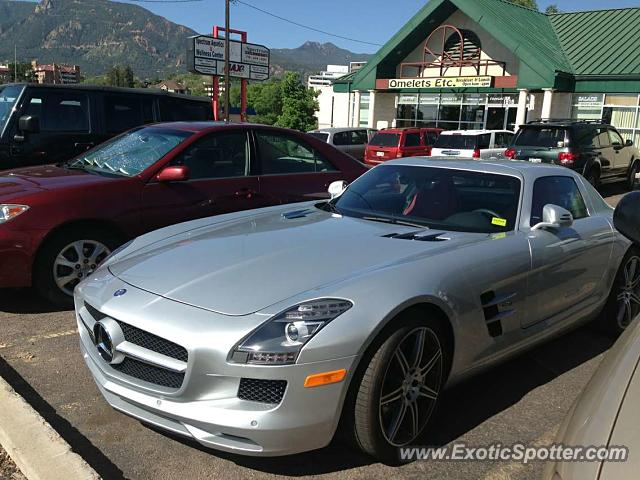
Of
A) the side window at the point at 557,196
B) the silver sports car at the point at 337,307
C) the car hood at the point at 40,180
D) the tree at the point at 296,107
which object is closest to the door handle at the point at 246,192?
the car hood at the point at 40,180

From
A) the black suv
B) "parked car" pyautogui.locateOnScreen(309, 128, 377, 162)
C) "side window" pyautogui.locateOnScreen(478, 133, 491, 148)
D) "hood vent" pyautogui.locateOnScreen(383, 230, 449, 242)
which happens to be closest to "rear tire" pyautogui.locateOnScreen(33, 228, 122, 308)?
"hood vent" pyautogui.locateOnScreen(383, 230, 449, 242)

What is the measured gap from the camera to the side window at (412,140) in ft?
58.6

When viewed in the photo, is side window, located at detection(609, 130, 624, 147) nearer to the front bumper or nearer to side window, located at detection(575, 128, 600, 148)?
side window, located at detection(575, 128, 600, 148)

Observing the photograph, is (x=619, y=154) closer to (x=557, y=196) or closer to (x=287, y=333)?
(x=557, y=196)

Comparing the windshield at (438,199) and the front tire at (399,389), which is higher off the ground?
the windshield at (438,199)

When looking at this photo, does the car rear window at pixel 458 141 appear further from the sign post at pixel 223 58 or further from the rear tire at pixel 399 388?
the sign post at pixel 223 58

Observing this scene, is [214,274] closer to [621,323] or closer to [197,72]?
[621,323]

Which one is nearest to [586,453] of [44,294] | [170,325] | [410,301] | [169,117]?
[410,301]

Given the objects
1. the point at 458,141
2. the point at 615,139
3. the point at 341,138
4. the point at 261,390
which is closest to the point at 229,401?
the point at 261,390

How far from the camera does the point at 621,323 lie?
4684mm

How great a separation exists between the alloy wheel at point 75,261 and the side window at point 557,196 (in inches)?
136

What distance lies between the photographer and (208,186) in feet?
18.1

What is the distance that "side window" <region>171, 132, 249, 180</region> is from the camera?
216 inches

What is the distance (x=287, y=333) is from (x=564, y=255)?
2237 mm
